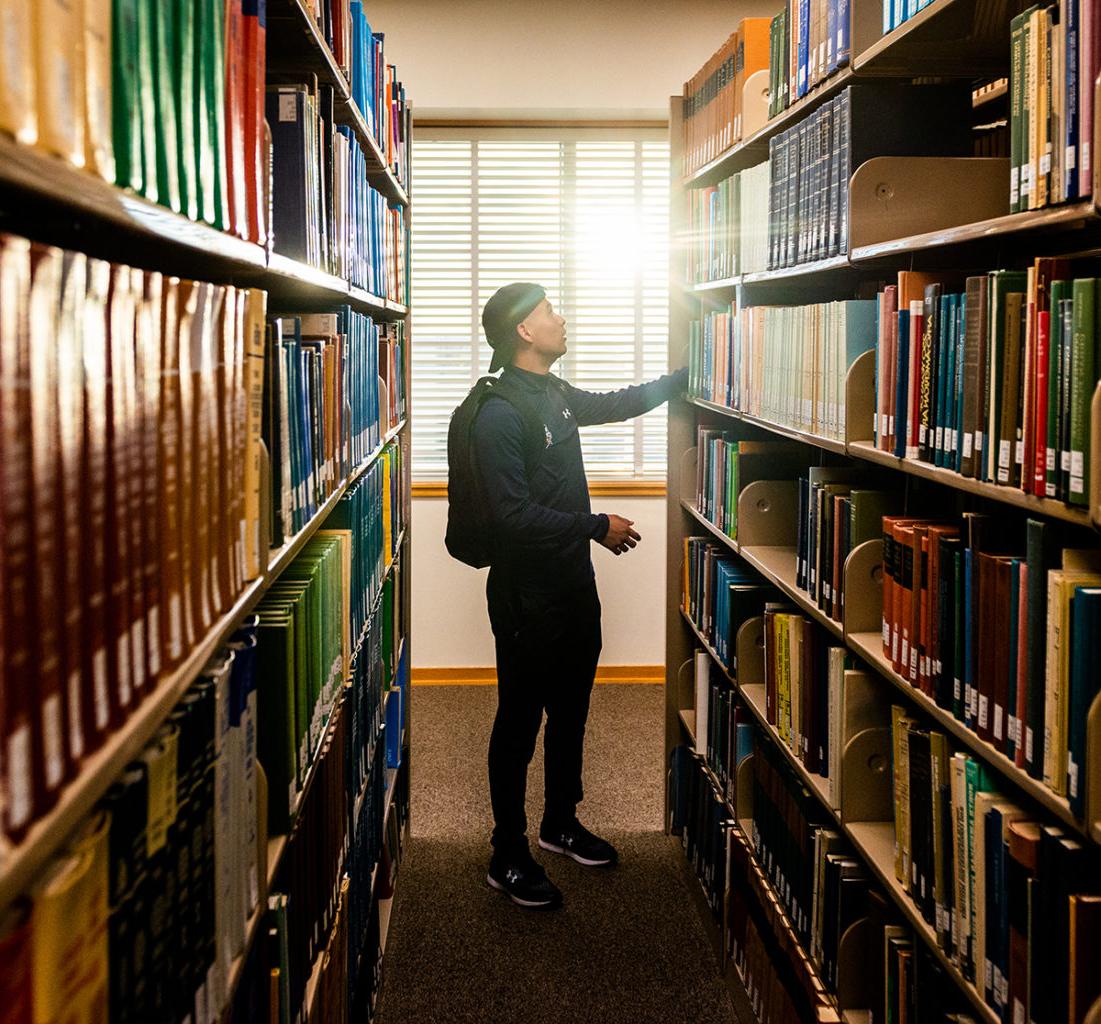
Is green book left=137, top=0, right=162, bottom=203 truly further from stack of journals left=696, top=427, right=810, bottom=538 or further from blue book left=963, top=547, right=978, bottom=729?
stack of journals left=696, top=427, right=810, bottom=538

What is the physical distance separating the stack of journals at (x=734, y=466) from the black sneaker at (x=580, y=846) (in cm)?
98

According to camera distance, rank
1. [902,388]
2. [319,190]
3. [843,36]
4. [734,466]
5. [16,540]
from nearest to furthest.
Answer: [16,540]
[902,388]
[319,190]
[843,36]
[734,466]

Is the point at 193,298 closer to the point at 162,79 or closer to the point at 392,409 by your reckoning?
the point at 162,79

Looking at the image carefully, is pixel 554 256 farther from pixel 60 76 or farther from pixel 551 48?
pixel 60 76

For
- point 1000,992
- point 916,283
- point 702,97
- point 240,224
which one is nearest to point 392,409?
point 702,97

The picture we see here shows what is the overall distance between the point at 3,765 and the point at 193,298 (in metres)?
0.46

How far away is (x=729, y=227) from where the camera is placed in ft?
9.39

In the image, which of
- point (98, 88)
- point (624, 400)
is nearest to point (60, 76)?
point (98, 88)

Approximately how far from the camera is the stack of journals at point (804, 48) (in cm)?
198

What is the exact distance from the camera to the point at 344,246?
209 centimetres

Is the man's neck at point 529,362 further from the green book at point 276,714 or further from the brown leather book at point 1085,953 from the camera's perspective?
the brown leather book at point 1085,953

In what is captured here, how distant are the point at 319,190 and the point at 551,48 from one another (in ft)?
10.0

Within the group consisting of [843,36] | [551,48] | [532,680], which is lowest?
[532,680]

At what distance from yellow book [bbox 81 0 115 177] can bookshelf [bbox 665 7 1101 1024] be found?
867 millimetres
